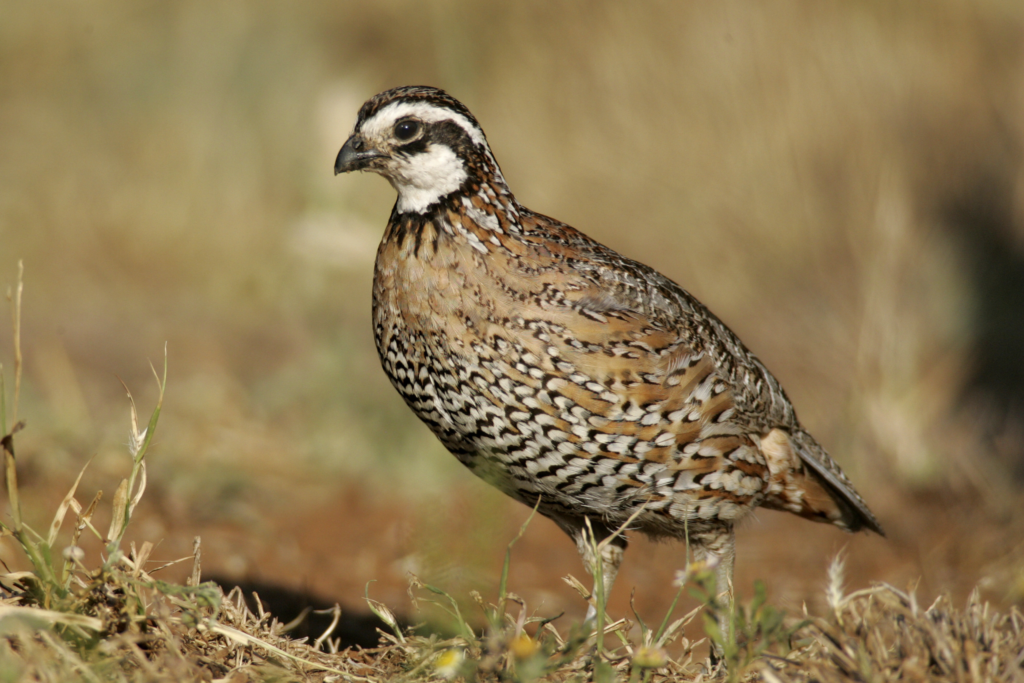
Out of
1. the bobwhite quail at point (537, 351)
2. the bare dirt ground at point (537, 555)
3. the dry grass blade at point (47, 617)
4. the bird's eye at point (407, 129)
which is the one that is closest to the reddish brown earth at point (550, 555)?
the bare dirt ground at point (537, 555)

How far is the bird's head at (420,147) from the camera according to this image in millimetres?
3527

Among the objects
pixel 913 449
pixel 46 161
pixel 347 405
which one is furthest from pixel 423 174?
pixel 46 161

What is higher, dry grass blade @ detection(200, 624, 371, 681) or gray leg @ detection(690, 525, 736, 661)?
gray leg @ detection(690, 525, 736, 661)

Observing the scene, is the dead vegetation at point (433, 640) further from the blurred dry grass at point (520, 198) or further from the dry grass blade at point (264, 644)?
the blurred dry grass at point (520, 198)

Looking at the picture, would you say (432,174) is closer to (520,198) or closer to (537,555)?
(537,555)

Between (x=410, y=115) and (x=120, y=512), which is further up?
(x=410, y=115)

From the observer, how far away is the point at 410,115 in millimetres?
3537

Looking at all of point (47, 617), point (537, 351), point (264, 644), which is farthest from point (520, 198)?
point (47, 617)

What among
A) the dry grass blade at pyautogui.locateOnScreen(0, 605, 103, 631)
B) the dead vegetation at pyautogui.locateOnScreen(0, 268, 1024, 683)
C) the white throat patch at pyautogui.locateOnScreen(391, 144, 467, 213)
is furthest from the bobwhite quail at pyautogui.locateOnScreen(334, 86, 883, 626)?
the dry grass blade at pyautogui.locateOnScreen(0, 605, 103, 631)

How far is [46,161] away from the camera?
10117 millimetres

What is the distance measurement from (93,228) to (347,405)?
4117 millimetres

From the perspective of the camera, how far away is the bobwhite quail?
331 centimetres

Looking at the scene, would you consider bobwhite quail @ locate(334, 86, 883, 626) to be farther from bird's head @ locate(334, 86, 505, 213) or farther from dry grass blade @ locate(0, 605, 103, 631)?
dry grass blade @ locate(0, 605, 103, 631)

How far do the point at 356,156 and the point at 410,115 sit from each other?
0.23m
